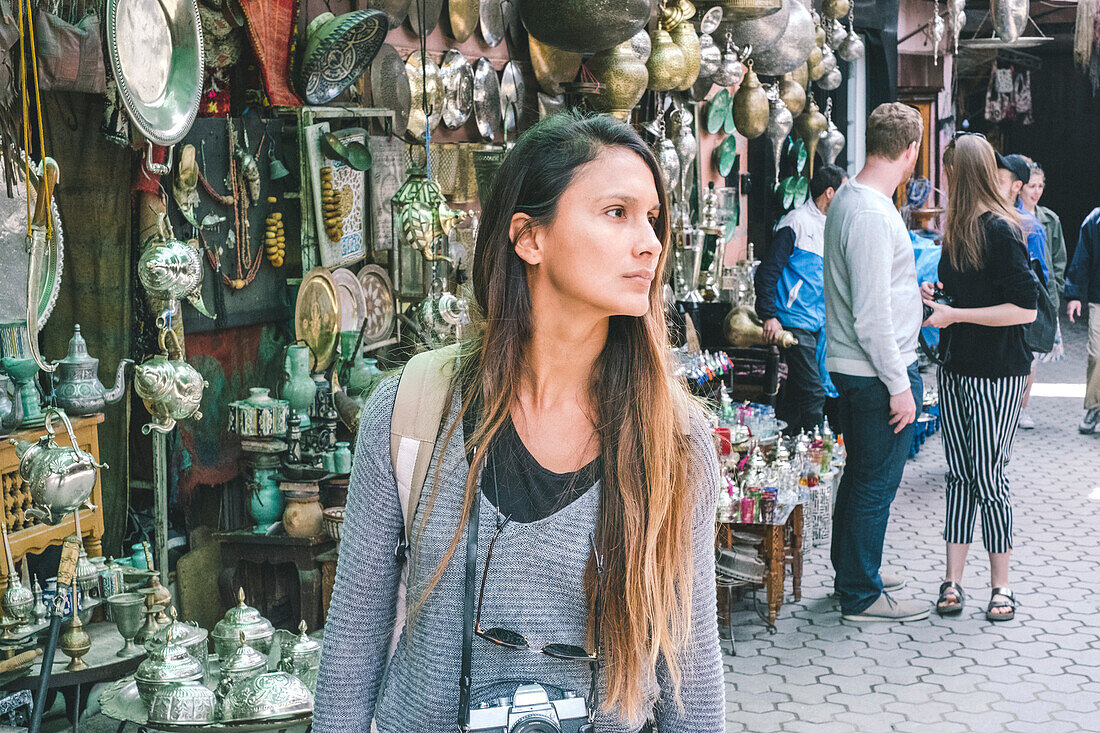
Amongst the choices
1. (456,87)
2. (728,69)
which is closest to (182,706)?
(456,87)

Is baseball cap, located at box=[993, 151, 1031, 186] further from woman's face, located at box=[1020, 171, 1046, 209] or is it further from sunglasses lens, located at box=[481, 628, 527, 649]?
sunglasses lens, located at box=[481, 628, 527, 649]

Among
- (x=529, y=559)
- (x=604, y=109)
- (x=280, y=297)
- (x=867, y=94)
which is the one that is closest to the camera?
(x=529, y=559)

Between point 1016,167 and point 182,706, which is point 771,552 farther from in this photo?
point 1016,167

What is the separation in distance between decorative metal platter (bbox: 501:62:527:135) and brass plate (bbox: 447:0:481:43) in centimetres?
36

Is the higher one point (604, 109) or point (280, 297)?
Answer: point (604, 109)

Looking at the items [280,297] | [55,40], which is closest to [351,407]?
[280,297]

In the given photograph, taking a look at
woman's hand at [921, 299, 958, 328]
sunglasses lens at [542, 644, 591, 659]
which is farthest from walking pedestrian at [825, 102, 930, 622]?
sunglasses lens at [542, 644, 591, 659]

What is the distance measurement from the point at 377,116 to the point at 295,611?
1754 millimetres

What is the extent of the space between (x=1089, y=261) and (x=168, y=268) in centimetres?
648

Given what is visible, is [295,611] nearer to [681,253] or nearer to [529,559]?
[529,559]

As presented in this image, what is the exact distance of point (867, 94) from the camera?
424 inches

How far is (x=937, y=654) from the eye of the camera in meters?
4.21

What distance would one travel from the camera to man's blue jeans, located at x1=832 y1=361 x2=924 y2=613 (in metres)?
4.26

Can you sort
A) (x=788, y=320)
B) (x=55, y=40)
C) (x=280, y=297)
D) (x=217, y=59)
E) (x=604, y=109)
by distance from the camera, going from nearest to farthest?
(x=55, y=40), (x=217, y=59), (x=280, y=297), (x=604, y=109), (x=788, y=320)
